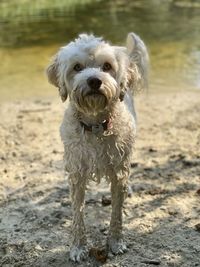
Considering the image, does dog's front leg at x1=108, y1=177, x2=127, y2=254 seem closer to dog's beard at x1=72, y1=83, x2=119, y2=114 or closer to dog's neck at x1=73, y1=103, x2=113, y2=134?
dog's neck at x1=73, y1=103, x2=113, y2=134

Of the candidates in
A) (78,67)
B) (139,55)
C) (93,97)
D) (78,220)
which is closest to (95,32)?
(139,55)

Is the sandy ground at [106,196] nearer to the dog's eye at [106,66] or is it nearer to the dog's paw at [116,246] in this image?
the dog's paw at [116,246]

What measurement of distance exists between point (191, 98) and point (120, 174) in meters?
4.36

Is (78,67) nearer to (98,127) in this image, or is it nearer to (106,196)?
(98,127)

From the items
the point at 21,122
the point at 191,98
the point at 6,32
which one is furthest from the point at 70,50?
the point at 6,32

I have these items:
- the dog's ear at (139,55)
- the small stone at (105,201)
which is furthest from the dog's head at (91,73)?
the small stone at (105,201)

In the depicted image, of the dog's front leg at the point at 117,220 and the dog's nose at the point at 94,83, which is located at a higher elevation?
the dog's nose at the point at 94,83

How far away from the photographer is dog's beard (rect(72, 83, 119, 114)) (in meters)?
3.73

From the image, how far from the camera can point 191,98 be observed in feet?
27.2

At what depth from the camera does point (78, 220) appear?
4309mm

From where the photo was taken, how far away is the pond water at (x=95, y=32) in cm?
966

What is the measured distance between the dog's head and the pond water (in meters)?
5.02

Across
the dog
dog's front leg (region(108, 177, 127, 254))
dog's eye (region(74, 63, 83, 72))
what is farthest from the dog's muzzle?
dog's front leg (region(108, 177, 127, 254))

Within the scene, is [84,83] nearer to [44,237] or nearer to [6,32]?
[44,237]
